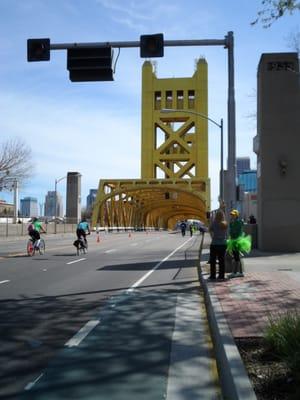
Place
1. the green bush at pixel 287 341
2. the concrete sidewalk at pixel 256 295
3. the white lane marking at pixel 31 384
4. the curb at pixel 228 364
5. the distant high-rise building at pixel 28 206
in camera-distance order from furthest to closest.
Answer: the distant high-rise building at pixel 28 206, the concrete sidewalk at pixel 256 295, the white lane marking at pixel 31 384, the green bush at pixel 287 341, the curb at pixel 228 364

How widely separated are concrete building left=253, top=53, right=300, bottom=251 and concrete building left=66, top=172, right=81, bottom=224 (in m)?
61.5

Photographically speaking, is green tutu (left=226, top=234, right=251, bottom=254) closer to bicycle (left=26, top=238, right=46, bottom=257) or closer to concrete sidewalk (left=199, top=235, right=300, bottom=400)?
concrete sidewalk (left=199, top=235, right=300, bottom=400)

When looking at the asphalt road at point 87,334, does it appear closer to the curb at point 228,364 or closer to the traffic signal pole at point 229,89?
the curb at point 228,364

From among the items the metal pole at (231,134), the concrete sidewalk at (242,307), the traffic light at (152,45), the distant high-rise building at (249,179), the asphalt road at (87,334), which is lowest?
the asphalt road at (87,334)

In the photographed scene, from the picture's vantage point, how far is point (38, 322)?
9.00 meters

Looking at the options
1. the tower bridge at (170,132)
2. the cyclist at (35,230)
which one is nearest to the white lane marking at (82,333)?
the cyclist at (35,230)

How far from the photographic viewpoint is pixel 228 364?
5.71 m

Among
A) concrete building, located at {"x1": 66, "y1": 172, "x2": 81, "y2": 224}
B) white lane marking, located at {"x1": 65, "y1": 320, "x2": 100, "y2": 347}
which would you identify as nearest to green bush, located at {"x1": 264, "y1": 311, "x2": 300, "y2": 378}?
white lane marking, located at {"x1": 65, "y1": 320, "x2": 100, "y2": 347}

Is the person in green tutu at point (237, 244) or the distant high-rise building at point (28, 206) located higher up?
the distant high-rise building at point (28, 206)

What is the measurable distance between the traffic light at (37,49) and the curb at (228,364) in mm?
9679

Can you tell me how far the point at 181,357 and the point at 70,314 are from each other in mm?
3286

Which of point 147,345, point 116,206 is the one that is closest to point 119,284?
point 147,345

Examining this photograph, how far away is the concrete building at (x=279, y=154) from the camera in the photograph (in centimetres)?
2378

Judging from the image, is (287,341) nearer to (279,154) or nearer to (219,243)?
(219,243)
